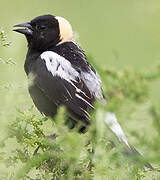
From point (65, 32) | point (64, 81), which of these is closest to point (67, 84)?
point (64, 81)

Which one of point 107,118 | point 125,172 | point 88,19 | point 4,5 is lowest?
point 88,19

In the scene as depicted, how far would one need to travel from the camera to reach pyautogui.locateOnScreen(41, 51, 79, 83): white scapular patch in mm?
3195

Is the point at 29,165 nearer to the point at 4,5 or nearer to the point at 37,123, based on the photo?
the point at 37,123

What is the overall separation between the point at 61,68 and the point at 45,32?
2.54 feet

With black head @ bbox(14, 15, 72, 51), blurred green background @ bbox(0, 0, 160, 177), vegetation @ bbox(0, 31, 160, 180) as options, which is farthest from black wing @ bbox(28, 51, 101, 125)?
vegetation @ bbox(0, 31, 160, 180)

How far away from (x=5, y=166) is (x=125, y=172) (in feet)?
1.06

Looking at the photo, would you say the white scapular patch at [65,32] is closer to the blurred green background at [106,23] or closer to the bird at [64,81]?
the bird at [64,81]

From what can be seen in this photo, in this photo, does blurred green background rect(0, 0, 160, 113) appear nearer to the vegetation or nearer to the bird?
the bird

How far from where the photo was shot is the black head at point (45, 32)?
3.84m

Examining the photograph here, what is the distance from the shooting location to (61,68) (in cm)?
322

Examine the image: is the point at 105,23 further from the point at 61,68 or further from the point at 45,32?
the point at 61,68

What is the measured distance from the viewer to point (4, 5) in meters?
7.98

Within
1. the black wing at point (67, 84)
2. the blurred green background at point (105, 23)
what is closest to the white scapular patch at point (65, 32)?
the black wing at point (67, 84)

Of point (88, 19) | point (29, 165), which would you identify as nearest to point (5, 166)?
point (29, 165)
